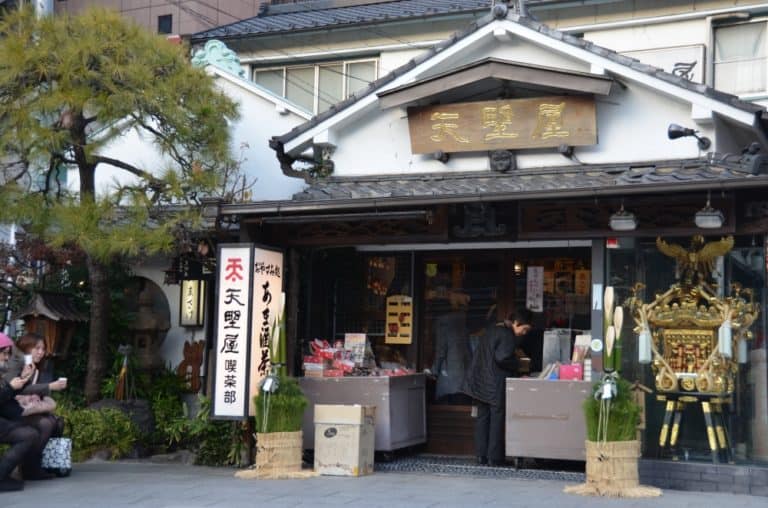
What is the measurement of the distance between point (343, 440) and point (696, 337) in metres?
4.48

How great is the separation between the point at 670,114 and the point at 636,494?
16.2 feet

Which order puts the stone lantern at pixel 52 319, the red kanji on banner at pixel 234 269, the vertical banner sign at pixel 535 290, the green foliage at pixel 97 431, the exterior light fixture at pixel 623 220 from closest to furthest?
1. the exterior light fixture at pixel 623 220
2. the red kanji on banner at pixel 234 269
3. the vertical banner sign at pixel 535 290
4. the green foliage at pixel 97 431
5. the stone lantern at pixel 52 319

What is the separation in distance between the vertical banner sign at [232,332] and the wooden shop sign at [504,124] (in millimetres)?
3039

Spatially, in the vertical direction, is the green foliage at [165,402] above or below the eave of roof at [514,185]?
below

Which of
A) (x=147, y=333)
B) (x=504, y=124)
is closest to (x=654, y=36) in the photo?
(x=504, y=124)

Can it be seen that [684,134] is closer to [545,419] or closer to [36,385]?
[545,419]

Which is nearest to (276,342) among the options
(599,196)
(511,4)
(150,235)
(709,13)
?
(150,235)

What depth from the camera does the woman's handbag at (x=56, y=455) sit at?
12.9m

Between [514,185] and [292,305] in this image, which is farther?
[292,305]

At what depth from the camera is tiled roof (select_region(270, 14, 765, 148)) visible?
12.8 m

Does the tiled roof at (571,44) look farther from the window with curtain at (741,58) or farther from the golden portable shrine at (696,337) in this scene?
the window with curtain at (741,58)

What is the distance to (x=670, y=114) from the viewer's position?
13.3 meters

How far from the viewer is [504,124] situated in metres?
14.0

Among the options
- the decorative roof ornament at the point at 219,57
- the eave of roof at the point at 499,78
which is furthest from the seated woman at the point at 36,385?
the decorative roof ornament at the point at 219,57
